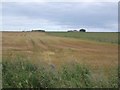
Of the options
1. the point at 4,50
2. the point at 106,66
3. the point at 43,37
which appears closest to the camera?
the point at 106,66

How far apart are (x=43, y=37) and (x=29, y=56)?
4.90 m

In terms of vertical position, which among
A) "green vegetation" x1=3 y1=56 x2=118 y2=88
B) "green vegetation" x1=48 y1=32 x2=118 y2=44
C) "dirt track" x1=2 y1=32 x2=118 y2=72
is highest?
"green vegetation" x1=48 y1=32 x2=118 y2=44

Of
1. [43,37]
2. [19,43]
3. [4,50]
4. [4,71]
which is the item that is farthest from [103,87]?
[43,37]

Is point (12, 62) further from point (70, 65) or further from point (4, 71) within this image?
point (70, 65)

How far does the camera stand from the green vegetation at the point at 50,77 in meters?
8.19

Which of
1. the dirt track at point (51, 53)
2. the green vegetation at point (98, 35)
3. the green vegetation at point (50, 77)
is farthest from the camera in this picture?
the green vegetation at point (98, 35)

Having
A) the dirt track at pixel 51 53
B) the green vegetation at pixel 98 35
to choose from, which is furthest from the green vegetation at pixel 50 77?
the green vegetation at pixel 98 35

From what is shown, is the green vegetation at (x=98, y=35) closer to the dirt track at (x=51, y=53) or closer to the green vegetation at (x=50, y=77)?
the dirt track at (x=51, y=53)

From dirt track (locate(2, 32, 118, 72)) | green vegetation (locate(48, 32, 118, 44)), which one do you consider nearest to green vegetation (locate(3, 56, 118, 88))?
dirt track (locate(2, 32, 118, 72))

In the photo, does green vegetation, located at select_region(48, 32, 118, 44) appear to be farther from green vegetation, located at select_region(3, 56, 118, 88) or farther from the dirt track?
green vegetation, located at select_region(3, 56, 118, 88)

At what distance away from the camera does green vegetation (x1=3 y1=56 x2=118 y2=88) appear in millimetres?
8185

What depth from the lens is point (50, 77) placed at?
823cm

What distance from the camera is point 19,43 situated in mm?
12688

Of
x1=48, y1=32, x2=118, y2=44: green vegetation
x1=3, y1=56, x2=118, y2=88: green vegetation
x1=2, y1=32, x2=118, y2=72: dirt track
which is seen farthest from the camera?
x1=48, y1=32, x2=118, y2=44: green vegetation
